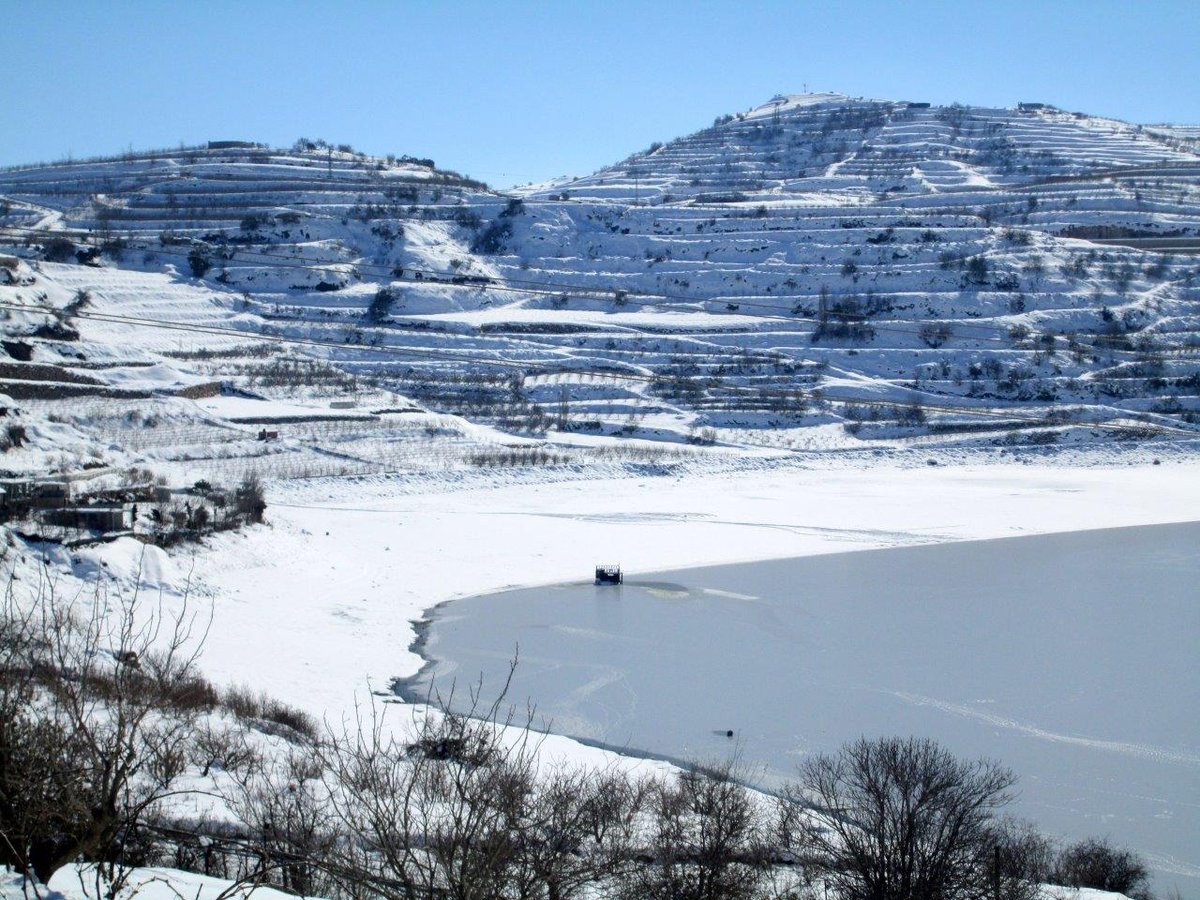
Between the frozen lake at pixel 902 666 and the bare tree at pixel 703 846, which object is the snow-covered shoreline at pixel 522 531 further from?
the bare tree at pixel 703 846

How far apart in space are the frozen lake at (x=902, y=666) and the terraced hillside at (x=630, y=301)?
15.2 m

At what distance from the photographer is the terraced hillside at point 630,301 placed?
124 ft

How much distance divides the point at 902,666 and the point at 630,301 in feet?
131

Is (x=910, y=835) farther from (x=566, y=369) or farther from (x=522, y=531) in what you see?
(x=566, y=369)

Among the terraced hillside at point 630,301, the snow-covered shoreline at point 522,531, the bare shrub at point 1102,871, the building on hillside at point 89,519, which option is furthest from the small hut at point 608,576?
the terraced hillside at point 630,301

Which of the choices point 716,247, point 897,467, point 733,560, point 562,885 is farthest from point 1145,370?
point 562,885

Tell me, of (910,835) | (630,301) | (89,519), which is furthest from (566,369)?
(910,835)

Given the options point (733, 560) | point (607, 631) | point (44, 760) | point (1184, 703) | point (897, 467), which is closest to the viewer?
point (44, 760)

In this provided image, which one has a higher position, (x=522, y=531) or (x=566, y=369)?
(x=566, y=369)

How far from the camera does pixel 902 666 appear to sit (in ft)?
46.6

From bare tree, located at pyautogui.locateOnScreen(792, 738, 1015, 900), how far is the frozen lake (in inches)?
63.8

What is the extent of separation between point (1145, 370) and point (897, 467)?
14885mm

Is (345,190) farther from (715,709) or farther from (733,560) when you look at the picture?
(715,709)

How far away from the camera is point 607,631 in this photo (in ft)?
53.8
